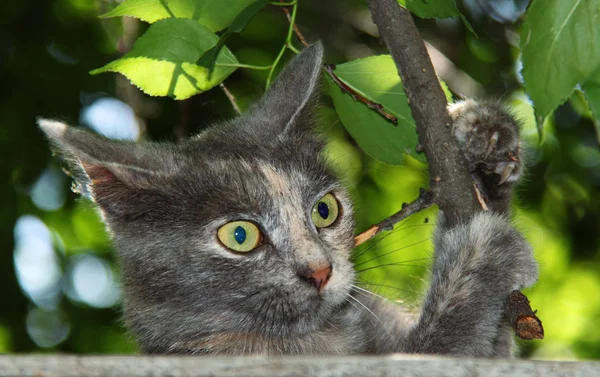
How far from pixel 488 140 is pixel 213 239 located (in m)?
1.23

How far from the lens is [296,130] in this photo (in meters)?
3.39

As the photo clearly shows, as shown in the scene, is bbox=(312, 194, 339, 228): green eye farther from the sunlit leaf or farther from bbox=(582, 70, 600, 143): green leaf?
bbox=(582, 70, 600, 143): green leaf

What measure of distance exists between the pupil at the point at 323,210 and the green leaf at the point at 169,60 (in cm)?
74

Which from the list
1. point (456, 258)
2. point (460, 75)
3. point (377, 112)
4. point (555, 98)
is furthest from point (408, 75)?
point (460, 75)

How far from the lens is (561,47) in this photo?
1.73 m

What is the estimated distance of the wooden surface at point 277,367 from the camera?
1.48 m

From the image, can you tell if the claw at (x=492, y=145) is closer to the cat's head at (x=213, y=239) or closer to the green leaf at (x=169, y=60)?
the cat's head at (x=213, y=239)

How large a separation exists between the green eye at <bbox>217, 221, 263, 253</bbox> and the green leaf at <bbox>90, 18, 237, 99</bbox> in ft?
1.80

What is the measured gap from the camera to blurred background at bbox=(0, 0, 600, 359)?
18.1 feet

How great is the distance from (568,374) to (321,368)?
561 mm

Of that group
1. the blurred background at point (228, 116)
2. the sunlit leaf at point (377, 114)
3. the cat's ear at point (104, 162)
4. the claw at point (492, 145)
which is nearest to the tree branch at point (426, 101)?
the sunlit leaf at point (377, 114)

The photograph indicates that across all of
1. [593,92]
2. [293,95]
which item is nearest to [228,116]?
[293,95]

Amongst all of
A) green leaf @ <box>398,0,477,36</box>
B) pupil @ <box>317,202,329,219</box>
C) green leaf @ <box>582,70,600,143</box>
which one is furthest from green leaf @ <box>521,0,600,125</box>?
pupil @ <box>317,202,329,219</box>

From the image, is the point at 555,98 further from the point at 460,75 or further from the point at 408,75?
the point at 460,75
